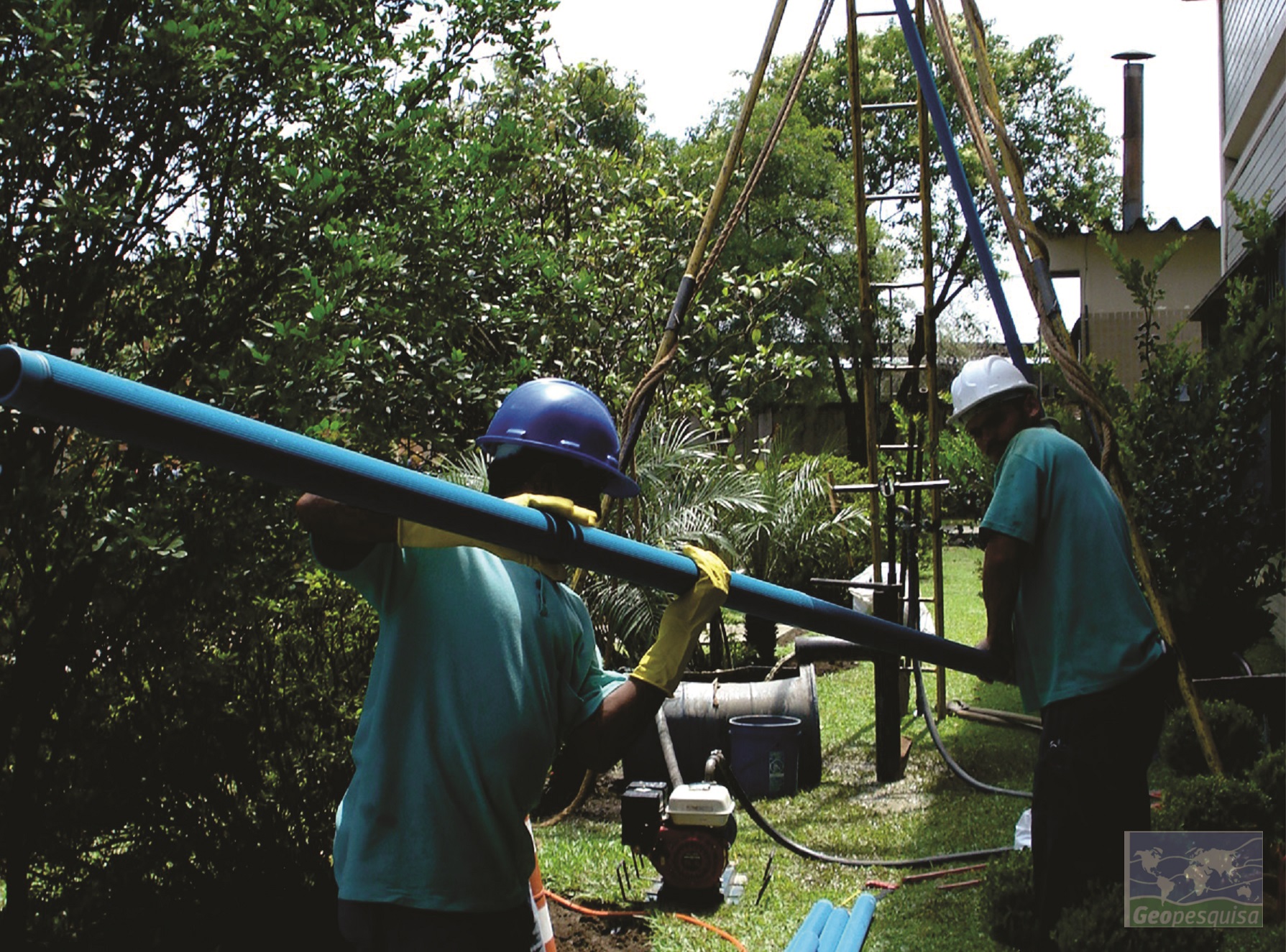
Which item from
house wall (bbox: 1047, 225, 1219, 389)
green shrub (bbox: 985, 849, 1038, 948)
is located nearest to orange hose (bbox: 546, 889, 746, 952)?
green shrub (bbox: 985, 849, 1038, 948)

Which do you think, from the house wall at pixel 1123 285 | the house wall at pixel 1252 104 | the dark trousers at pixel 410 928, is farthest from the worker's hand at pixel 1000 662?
the house wall at pixel 1123 285

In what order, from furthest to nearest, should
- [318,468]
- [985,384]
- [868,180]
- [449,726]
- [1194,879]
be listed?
[868,180], [985,384], [1194,879], [449,726], [318,468]

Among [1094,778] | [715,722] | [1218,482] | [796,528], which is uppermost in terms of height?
[1218,482]

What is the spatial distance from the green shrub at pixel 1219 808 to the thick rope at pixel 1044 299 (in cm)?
12

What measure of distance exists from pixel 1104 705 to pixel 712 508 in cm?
677

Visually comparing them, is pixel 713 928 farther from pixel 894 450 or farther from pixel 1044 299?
pixel 894 450

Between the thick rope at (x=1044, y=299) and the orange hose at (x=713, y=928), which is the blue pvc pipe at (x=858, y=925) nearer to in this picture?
the orange hose at (x=713, y=928)

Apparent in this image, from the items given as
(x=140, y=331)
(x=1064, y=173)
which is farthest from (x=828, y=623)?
(x=1064, y=173)

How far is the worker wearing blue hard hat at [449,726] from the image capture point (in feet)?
7.52

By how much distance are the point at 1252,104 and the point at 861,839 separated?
7984 millimetres

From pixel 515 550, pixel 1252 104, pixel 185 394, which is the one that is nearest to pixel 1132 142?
pixel 1252 104

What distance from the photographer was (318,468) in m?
1.84

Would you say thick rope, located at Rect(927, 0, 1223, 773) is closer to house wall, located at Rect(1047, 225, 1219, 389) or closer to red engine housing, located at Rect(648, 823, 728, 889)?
red engine housing, located at Rect(648, 823, 728, 889)

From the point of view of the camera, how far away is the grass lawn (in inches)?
197
